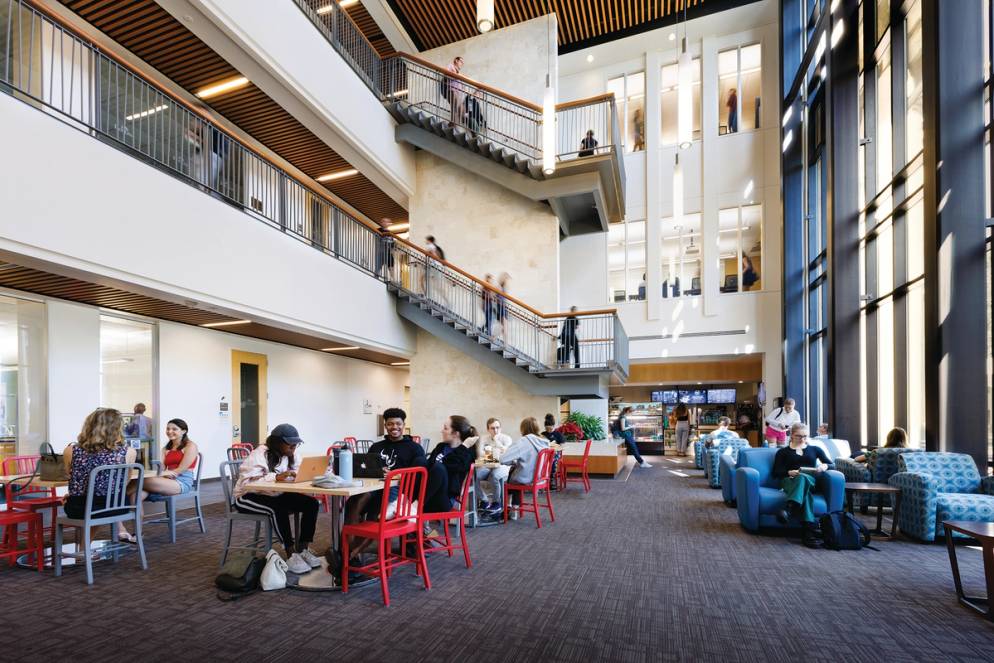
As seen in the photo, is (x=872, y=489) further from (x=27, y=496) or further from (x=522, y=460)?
(x=27, y=496)

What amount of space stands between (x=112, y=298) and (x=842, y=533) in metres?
9.46

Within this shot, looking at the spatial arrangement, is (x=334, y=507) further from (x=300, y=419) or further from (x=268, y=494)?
(x=300, y=419)

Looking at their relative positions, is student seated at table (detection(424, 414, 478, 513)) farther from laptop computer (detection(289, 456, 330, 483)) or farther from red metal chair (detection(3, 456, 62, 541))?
red metal chair (detection(3, 456, 62, 541))

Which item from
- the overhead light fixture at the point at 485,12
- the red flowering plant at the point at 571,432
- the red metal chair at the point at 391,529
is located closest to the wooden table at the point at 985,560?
the red metal chair at the point at 391,529

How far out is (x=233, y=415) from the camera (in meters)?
10.9

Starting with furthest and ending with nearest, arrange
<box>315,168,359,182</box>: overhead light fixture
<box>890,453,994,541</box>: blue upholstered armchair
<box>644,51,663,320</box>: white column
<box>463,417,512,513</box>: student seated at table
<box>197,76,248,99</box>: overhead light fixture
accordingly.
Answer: <box>644,51,663,320</box>: white column → <box>315,168,359,182</box>: overhead light fixture → <box>197,76,248,99</box>: overhead light fixture → <box>463,417,512,513</box>: student seated at table → <box>890,453,994,541</box>: blue upholstered armchair

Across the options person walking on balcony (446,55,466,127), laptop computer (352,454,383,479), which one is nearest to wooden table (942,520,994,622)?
laptop computer (352,454,383,479)

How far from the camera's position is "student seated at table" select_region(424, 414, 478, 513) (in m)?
4.69

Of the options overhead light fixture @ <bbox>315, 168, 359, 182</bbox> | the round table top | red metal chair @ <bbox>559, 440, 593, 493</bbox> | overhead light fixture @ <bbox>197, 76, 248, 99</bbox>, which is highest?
overhead light fixture @ <bbox>197, 76, 248, 99</bbox>

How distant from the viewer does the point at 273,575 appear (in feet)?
13.7

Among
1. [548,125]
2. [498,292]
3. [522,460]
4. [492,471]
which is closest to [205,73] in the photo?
[548,125]

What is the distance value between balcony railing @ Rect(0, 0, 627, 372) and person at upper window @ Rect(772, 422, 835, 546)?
4191mm

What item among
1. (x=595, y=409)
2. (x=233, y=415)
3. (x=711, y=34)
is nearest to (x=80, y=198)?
(x=233, y=415)

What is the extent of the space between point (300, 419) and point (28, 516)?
801 cm
